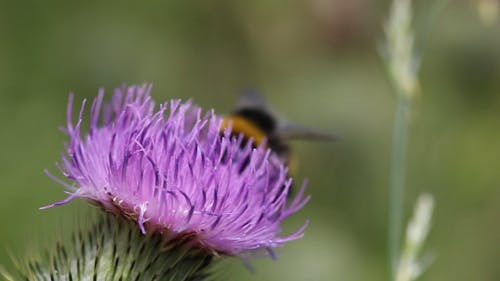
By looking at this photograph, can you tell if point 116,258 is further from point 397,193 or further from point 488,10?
point 488,10

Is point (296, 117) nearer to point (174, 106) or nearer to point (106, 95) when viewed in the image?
point (106, 95)

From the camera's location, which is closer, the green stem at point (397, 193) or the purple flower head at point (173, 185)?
the purple flower head at point (173, 185)

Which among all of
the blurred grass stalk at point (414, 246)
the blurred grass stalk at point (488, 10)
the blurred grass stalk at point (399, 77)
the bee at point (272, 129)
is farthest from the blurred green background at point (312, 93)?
the blurred grass stalk at point (414, 246)

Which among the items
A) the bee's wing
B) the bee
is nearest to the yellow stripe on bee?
the bee

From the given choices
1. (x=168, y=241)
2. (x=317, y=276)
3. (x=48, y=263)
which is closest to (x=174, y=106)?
(x=168, y=241)

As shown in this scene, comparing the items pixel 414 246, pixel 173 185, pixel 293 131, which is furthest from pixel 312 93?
pixel 173 185

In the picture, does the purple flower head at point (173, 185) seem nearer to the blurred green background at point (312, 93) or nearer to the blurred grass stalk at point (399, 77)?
the blurred grass stalk at point (399, 77)

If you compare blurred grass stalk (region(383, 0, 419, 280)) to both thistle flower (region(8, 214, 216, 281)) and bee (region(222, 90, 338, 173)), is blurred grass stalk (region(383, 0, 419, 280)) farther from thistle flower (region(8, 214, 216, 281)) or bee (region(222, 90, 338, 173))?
thistle flower (region(8, 214, 216, 281))
